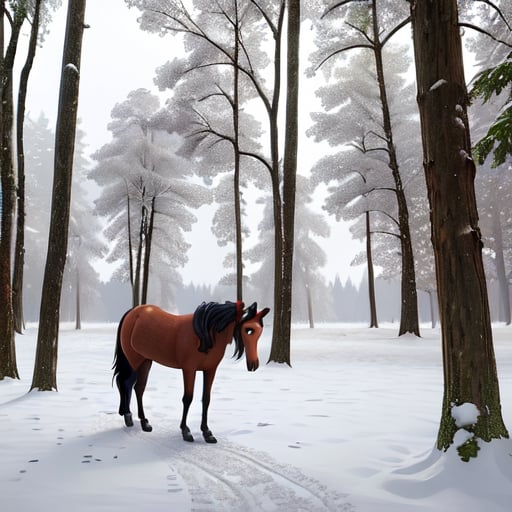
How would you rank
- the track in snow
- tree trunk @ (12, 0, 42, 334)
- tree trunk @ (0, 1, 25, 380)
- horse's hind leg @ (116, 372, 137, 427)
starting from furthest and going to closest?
tree trunk @ (12, 0, 42, 334) → tree trunk @ (0, 1, 25, 380) → horse's hind leg @ (116, 372, 137, 427) → the track in snow

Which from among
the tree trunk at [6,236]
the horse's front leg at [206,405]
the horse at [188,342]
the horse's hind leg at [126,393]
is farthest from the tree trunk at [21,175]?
the horse's front leg at [206,405]

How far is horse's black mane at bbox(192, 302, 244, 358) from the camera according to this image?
189 inches

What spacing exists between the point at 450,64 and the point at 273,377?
22.9ft

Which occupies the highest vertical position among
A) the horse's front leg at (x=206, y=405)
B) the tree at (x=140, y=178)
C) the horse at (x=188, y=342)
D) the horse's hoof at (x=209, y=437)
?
the tree at (x=140, y=178)

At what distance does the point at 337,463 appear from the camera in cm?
420

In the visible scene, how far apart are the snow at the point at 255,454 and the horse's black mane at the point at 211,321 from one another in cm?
95

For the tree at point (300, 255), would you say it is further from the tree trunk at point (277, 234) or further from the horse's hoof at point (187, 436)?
the horse's hoof at point (187, 436)

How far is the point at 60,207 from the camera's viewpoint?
7.85 meters

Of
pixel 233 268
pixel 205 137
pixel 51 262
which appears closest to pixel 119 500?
pixel 51 262

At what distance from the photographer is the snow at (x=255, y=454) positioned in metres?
3.45

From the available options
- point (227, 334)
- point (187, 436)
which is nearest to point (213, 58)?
point (227, 334)

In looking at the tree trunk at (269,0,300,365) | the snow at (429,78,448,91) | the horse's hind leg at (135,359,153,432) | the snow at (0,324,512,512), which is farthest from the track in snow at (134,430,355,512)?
the tree trunk at (269,0,300,365)

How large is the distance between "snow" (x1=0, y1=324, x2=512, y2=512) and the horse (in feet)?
1.48

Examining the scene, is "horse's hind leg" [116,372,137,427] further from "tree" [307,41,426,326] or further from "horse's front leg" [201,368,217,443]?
"tree" [307,41,426,326]
